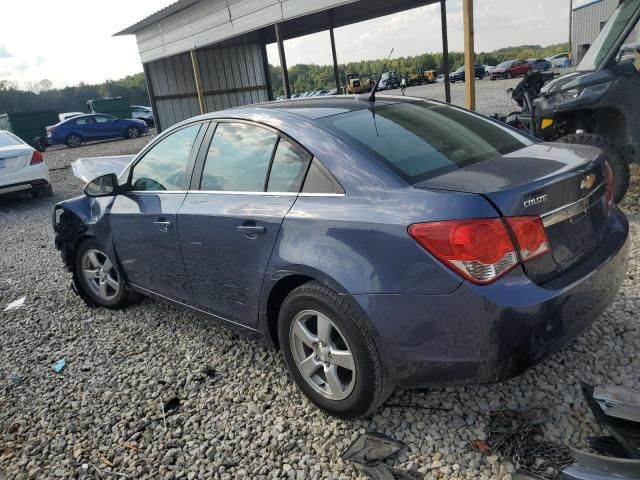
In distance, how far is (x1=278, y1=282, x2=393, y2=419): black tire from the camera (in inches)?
92.5

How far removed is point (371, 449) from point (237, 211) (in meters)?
1.46

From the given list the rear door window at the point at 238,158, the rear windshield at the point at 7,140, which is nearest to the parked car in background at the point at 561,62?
the rear windshield at the point at 7,140

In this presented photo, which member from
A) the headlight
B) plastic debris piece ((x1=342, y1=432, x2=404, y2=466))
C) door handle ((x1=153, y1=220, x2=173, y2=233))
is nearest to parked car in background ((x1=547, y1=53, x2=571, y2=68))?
the headlight

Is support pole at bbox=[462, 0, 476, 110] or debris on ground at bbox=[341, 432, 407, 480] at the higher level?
support pole at bbox=[462, 0, 476, 110]

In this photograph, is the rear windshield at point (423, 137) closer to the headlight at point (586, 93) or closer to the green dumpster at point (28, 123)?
the headlight at point (586, 93)

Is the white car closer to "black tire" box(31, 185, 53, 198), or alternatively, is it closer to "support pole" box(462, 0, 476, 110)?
"black tire" box(31, 185, 53, 198)

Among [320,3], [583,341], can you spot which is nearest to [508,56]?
[320,3]

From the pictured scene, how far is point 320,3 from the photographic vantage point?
342 inches

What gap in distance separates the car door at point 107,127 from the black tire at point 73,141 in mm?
937

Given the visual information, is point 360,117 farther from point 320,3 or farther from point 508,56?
point 508,56

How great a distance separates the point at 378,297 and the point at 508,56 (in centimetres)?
7539

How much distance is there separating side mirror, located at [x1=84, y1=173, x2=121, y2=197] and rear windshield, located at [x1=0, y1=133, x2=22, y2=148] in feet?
25.1

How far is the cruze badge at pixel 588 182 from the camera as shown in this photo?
94.4 inches

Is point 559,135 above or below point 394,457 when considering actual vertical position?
above
